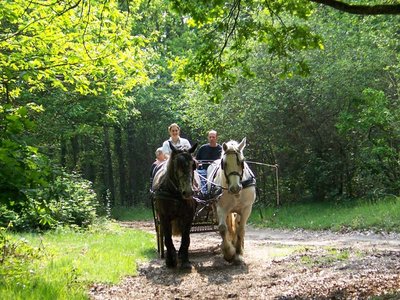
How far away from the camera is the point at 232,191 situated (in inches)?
328

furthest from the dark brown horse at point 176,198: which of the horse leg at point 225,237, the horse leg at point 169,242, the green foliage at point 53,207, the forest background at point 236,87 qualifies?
the green foliage at point 53,207

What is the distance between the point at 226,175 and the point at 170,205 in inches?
43.9

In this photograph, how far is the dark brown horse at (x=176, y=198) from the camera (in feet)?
26.3

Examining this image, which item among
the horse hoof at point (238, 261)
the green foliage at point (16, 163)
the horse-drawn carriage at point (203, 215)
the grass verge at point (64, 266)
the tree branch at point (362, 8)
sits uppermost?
the tree branch at point (362, 8)

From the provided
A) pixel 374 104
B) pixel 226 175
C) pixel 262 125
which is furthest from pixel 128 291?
pixel 262 125

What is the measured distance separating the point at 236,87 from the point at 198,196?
12129 millimetres

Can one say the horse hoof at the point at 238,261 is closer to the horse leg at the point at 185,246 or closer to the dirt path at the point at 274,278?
the dirt path at the point at 274,278

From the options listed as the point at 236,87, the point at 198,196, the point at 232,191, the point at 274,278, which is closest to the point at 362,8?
the point at 232,191

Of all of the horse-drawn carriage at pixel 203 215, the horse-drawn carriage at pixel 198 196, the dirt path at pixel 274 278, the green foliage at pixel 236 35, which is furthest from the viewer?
the horse-drawn carriage at pixel 203 215

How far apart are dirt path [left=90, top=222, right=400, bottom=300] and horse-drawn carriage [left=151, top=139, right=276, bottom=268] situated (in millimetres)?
446

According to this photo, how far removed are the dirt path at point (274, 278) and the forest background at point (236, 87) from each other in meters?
2.04

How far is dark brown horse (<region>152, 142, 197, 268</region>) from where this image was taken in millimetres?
8008

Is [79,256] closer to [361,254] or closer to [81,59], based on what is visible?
[81,59]

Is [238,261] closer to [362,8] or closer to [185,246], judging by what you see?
[185,246]
